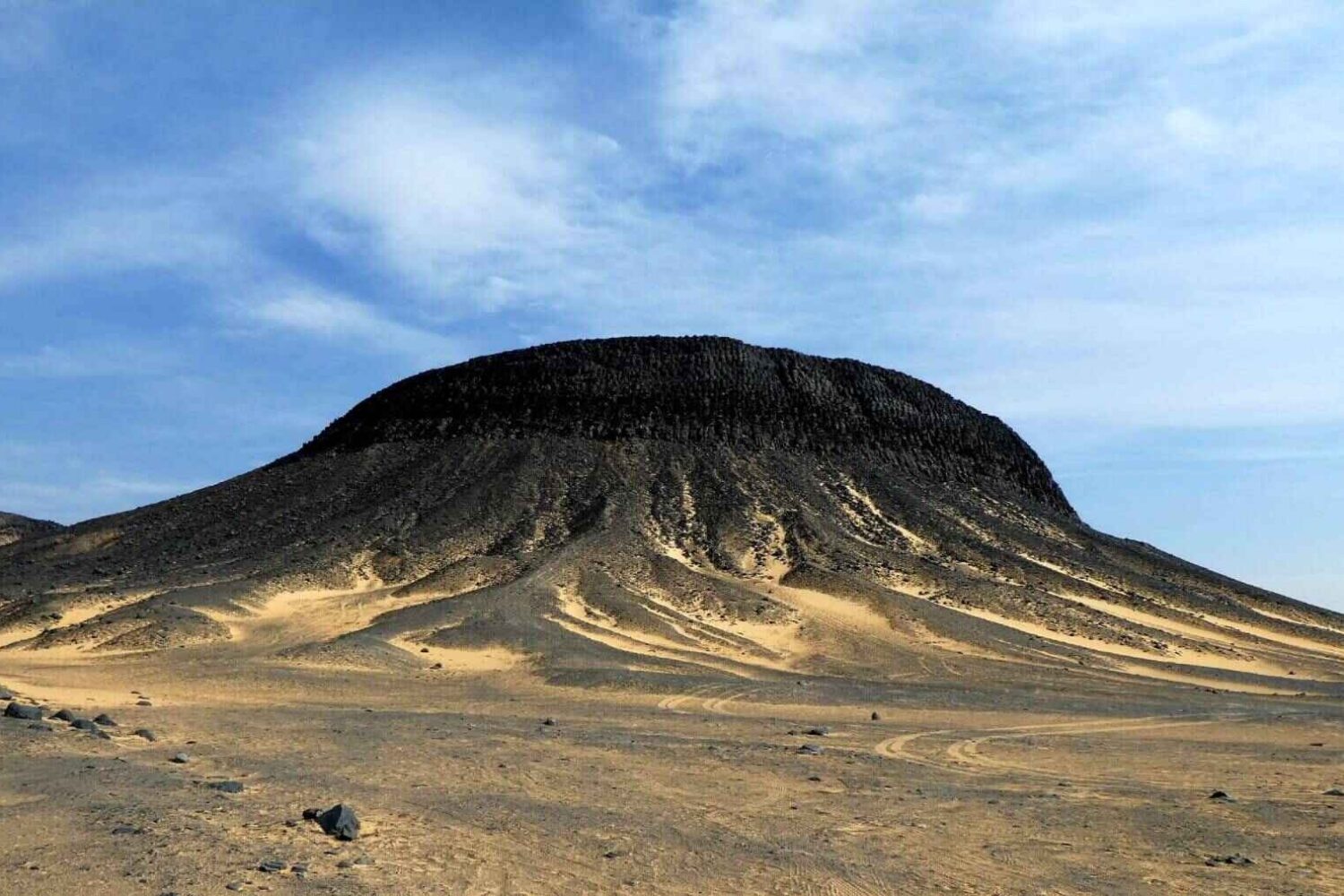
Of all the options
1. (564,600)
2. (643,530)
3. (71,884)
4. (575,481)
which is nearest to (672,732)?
(71,884)

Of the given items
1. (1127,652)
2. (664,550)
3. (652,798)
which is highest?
(664,550)

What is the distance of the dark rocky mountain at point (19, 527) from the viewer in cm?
9169

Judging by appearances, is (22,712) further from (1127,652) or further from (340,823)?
(1127,652)

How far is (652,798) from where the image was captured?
12.8 metres

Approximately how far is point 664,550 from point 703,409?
1761 cm

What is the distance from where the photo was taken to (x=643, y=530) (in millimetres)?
53438

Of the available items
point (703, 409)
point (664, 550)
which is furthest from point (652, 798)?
point (703, 409)

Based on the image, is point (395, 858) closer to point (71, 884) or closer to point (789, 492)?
point (71, 884)

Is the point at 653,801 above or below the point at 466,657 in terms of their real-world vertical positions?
below

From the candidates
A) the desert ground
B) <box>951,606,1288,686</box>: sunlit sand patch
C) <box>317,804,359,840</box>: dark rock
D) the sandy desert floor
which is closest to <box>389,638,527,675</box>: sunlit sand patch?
the desert ground

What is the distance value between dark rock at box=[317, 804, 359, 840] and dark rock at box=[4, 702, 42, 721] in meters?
7.18

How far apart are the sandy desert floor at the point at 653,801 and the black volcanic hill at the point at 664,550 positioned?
1205 centimetres

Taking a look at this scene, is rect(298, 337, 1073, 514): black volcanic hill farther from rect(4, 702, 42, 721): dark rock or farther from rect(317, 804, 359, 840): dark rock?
rect(317, 804, 359, 840): dark rock

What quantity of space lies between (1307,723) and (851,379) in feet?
159
